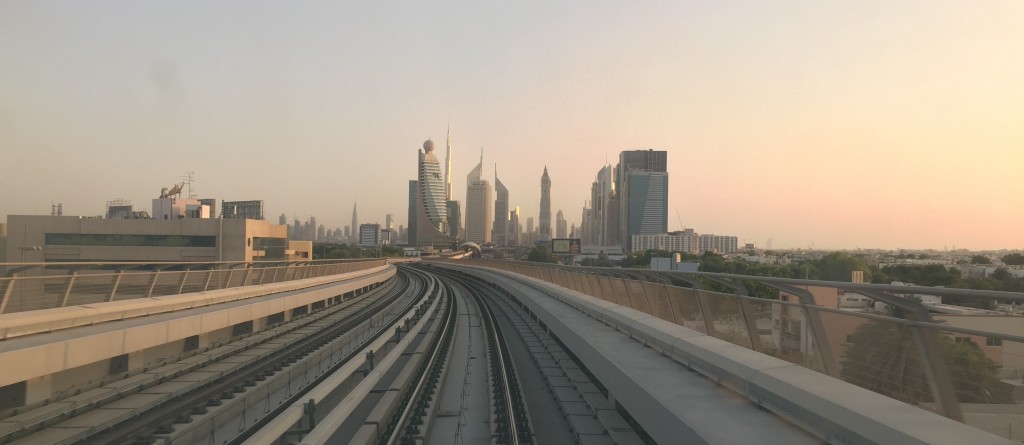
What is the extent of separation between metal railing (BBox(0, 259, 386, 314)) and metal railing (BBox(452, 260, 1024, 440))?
33.7ft

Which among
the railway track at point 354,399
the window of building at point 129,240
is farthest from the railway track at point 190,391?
the window of building at point 129,240

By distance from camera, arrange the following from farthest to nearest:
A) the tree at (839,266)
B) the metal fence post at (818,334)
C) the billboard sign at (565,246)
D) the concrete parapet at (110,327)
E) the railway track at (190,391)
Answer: the billboard sign at (565,246)
the tree at (839,266)
the concrete parapet at (110,327)
the railway track at (190,391)
the metal fence post at (818,334)

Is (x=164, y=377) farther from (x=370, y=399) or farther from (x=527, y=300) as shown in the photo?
(x=527, y=300)

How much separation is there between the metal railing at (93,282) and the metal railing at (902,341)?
10.3 metres

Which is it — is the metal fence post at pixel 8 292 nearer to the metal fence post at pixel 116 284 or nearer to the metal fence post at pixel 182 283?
the metal fence post at pixel 116 284

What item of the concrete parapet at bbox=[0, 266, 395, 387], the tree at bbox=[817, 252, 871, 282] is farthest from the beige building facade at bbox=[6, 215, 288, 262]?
the tree at bbox=[817, 252, 871, 282]

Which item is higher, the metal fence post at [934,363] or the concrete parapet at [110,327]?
→ the metal fence post at [934,363]

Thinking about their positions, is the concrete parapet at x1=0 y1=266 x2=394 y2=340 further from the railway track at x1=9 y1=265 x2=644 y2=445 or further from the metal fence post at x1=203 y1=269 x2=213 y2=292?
the railway track at x1=9 y1=265 x2=644 y2=445

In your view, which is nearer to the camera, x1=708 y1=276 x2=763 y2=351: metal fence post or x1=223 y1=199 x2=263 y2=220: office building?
x1=708 y1=276 x2=763 y2=351: metal fence post

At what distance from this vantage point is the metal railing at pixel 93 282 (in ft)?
30.1

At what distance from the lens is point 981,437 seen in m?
3.75

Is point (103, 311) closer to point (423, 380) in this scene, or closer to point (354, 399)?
point (354, 399)

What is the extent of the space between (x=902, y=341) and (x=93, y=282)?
40.5ft

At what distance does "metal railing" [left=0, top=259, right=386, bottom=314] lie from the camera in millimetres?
9180
